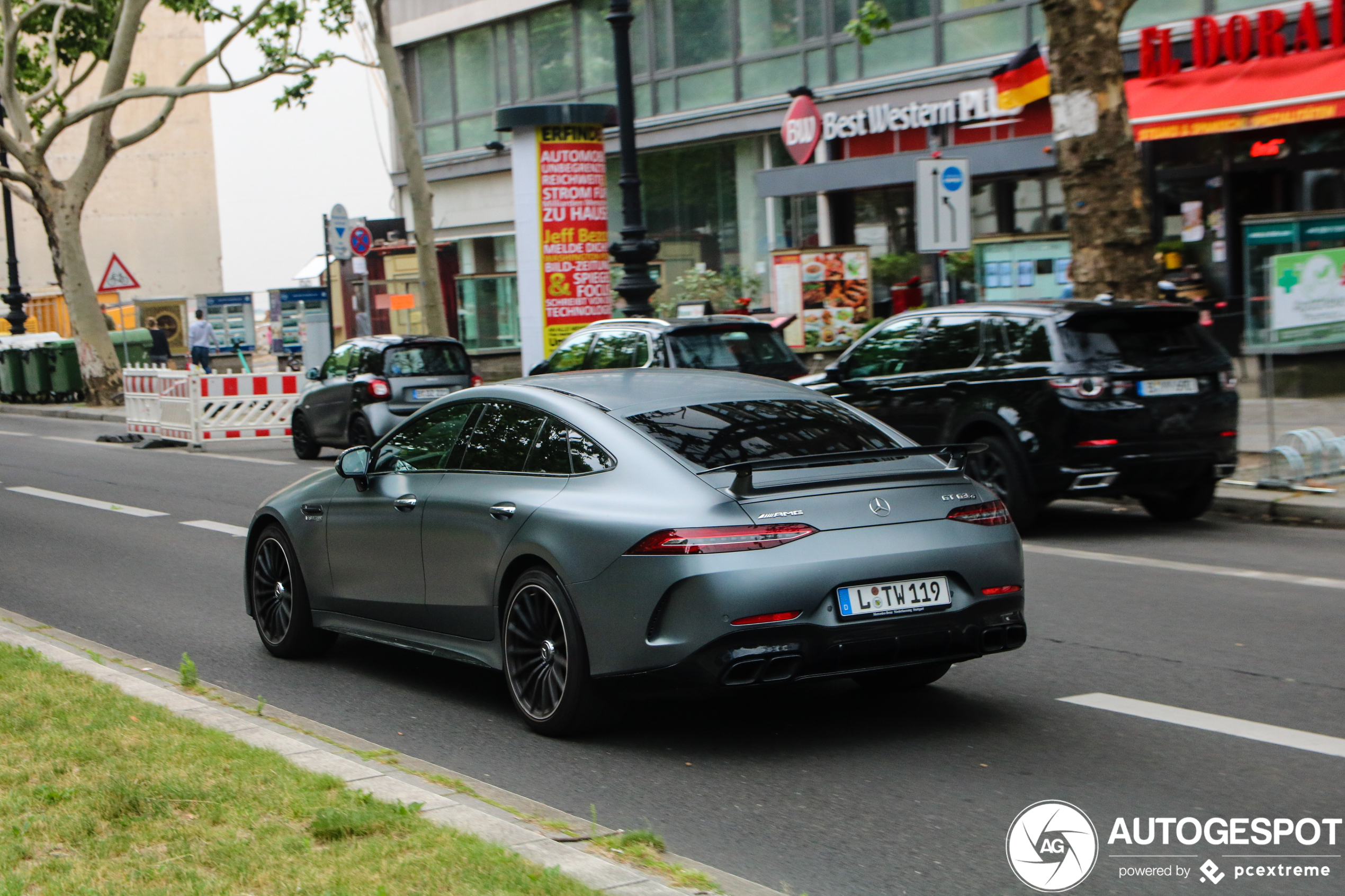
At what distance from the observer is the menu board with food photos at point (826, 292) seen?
79.7 feet

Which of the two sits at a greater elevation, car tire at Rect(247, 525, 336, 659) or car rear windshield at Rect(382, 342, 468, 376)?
car rear windshield at Rect(382, 342, 468, 376)

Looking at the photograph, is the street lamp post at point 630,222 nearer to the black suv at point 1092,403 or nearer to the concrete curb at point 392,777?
the black suv at point 1092,403

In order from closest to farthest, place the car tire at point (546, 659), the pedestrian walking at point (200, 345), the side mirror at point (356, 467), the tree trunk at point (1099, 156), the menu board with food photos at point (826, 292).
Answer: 1. the car tire at point (546, 659)
2. the side mirror at point (356, 467)
3. the tree trunk at point (1099, 156)
4. the menu board with food photos at point (826, 292)
5. the pedestrian walking at point (200, 345)

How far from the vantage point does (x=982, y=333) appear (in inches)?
457

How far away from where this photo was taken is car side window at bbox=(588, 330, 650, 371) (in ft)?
47.4

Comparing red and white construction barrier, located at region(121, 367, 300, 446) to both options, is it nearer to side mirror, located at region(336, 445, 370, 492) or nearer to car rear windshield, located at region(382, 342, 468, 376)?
car rear windshield, located at region(382, 342, 468, 376)

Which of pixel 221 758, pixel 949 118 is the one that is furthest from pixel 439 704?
pixel 949 118

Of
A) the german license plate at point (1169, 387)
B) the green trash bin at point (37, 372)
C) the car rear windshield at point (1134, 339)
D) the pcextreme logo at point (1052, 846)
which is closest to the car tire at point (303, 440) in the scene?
the car rear windshield at point (1134, 339)

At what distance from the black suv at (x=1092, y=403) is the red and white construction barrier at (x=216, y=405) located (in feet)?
44.7

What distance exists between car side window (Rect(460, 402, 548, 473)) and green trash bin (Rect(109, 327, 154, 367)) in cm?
3325

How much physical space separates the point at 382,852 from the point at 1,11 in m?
32.8

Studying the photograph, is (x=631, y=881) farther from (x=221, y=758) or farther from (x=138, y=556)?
(x=138, y=556)

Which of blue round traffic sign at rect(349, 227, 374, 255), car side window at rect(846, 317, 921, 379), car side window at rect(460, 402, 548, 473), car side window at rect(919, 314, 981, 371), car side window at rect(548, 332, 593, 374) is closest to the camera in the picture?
car side window at rect(460, 402, 548, 473)

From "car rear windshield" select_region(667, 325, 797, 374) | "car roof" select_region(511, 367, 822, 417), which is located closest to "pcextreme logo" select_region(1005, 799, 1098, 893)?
"car roof" select_region(511, 367, 822, 417)
